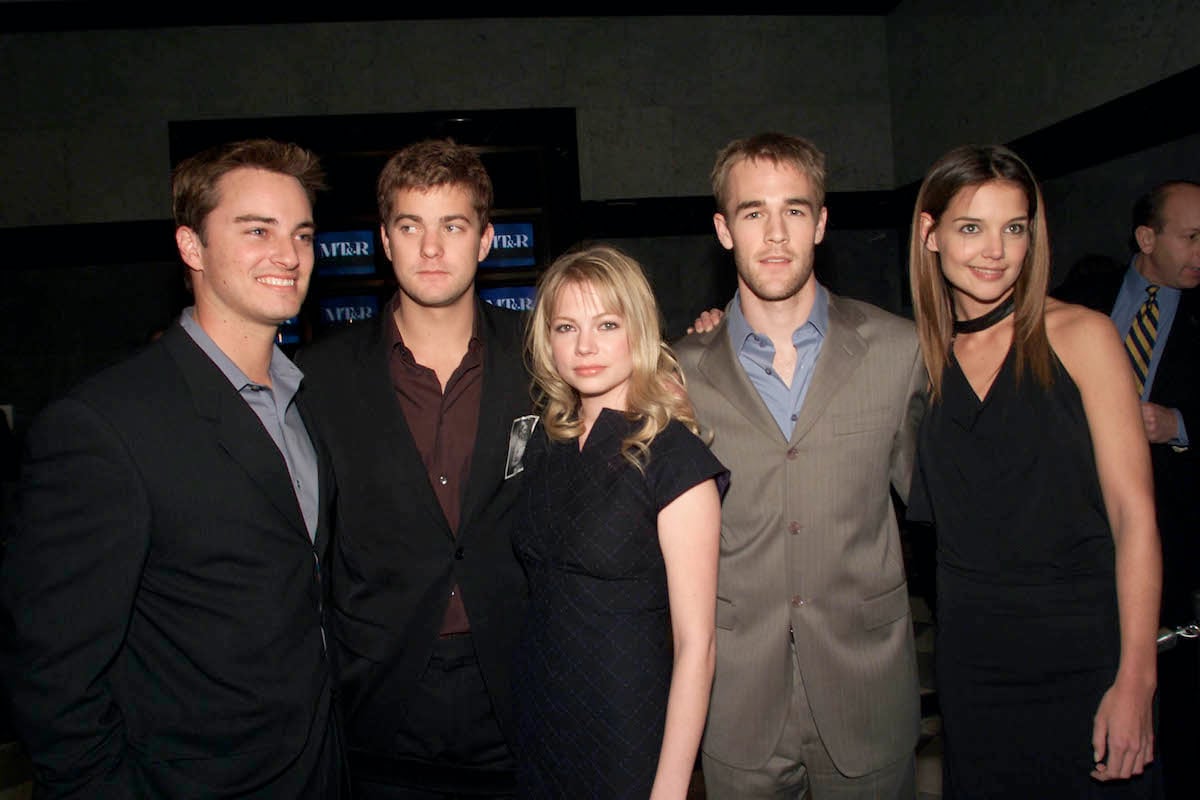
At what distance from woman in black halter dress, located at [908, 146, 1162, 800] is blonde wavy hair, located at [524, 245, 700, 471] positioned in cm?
72

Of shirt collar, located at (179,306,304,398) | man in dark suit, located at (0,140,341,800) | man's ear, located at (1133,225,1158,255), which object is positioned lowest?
man in dark suit, located at (0,140,341,800)

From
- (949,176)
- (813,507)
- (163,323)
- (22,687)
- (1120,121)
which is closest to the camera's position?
(22,687)

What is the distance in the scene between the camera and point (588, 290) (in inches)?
68.8

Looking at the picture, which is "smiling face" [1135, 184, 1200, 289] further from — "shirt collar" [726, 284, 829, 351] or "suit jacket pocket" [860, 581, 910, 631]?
"suit jacket pocket" [860, 581, 910, 631]

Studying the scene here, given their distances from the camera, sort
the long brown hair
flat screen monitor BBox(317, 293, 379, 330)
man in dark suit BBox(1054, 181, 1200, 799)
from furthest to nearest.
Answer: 1. flat screen monitor BBox(317, 293, 379, 330)
2. man in dark suit BBox(1054, 181, 1200, 799)
3. the long brown hair

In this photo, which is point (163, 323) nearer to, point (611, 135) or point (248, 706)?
point (611, 135)

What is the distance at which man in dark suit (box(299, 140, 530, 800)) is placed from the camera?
199 centimetres

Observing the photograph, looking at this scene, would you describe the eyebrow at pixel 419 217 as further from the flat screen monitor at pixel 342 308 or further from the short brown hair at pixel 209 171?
the flat screen monitor at pixel 342 308

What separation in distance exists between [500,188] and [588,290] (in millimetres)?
4370

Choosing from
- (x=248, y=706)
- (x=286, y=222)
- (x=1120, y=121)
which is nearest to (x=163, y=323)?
(x=286, y=222)

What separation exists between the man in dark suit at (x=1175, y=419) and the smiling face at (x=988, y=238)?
132cm

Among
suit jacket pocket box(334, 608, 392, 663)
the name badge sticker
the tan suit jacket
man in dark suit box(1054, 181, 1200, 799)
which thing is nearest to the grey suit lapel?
the tan suit jacket

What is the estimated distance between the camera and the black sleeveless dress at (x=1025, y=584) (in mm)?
1877

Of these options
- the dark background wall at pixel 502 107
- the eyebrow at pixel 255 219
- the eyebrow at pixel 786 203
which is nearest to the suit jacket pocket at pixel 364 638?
the eyebrow at pixel 255 219
